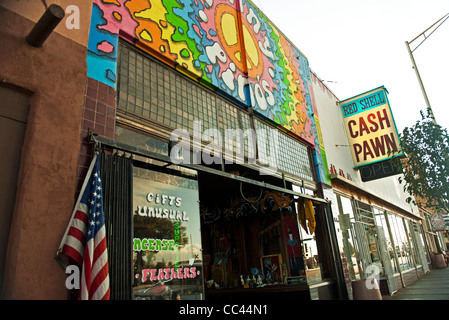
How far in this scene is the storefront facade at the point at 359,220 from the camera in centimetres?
1071

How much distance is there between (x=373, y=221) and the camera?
1422 cm

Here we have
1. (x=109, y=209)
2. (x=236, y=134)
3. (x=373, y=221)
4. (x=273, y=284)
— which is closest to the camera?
(x=109, y=209)

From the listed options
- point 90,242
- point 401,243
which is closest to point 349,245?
point 401,243

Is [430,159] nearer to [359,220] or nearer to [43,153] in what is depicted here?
[359,220]

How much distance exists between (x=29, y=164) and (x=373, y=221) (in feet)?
47.1

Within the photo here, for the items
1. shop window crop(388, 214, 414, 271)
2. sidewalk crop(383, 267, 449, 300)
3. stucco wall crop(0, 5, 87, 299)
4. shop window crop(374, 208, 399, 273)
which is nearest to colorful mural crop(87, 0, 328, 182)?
stucco wall crop(0, 5, 87, 299)

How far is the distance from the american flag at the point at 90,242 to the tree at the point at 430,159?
9021mm

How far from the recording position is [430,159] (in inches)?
387

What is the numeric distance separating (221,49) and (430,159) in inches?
296

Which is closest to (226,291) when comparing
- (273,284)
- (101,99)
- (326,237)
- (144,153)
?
(273,284)

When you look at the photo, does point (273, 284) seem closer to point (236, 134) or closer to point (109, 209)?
point (236, 134)

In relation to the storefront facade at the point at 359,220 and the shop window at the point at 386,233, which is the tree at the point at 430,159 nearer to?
the storefront facade at the point at 359,220

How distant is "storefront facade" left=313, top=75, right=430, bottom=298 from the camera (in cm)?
1071

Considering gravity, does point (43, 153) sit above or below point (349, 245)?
above
